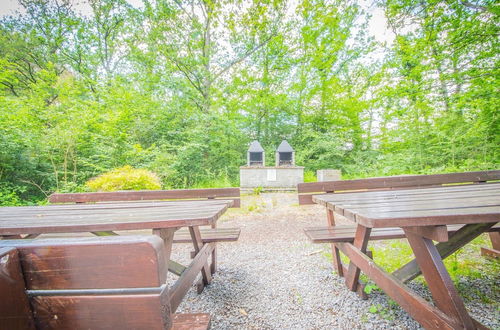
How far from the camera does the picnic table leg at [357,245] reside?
1.50 meters

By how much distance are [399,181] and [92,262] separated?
2.93 metres

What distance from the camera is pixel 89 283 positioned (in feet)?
1.46

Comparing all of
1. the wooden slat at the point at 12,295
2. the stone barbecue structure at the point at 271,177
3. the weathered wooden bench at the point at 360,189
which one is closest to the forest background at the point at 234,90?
the stone barbecue structure at the point at 271,177

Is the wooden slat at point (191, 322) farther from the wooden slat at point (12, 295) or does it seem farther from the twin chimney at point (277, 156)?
the twin chimney at point (277, 156)

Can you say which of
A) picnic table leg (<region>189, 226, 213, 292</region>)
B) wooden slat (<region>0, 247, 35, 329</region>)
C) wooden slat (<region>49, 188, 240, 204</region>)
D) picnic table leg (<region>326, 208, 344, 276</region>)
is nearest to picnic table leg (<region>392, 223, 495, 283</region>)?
picnic table leg (<region>326, 208, 344, 276</region>)

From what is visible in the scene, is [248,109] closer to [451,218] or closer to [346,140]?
[346,140]

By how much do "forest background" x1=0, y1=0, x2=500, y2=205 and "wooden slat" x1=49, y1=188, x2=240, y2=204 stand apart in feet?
14.5

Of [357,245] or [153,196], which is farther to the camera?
[153,196]

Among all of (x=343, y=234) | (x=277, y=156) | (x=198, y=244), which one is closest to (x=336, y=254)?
(x=343, y=234)

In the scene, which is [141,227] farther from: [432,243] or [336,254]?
[336,254]

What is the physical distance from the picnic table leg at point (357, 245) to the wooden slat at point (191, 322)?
117cm

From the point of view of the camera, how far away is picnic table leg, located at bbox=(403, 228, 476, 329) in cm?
97

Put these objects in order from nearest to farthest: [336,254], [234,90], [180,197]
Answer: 1. [336,254]
2. [180,197]
3. [234,90]

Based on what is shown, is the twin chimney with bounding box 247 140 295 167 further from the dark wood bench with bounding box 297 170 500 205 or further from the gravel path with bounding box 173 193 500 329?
the dark wood bench with bounding box 297 170 500 205
